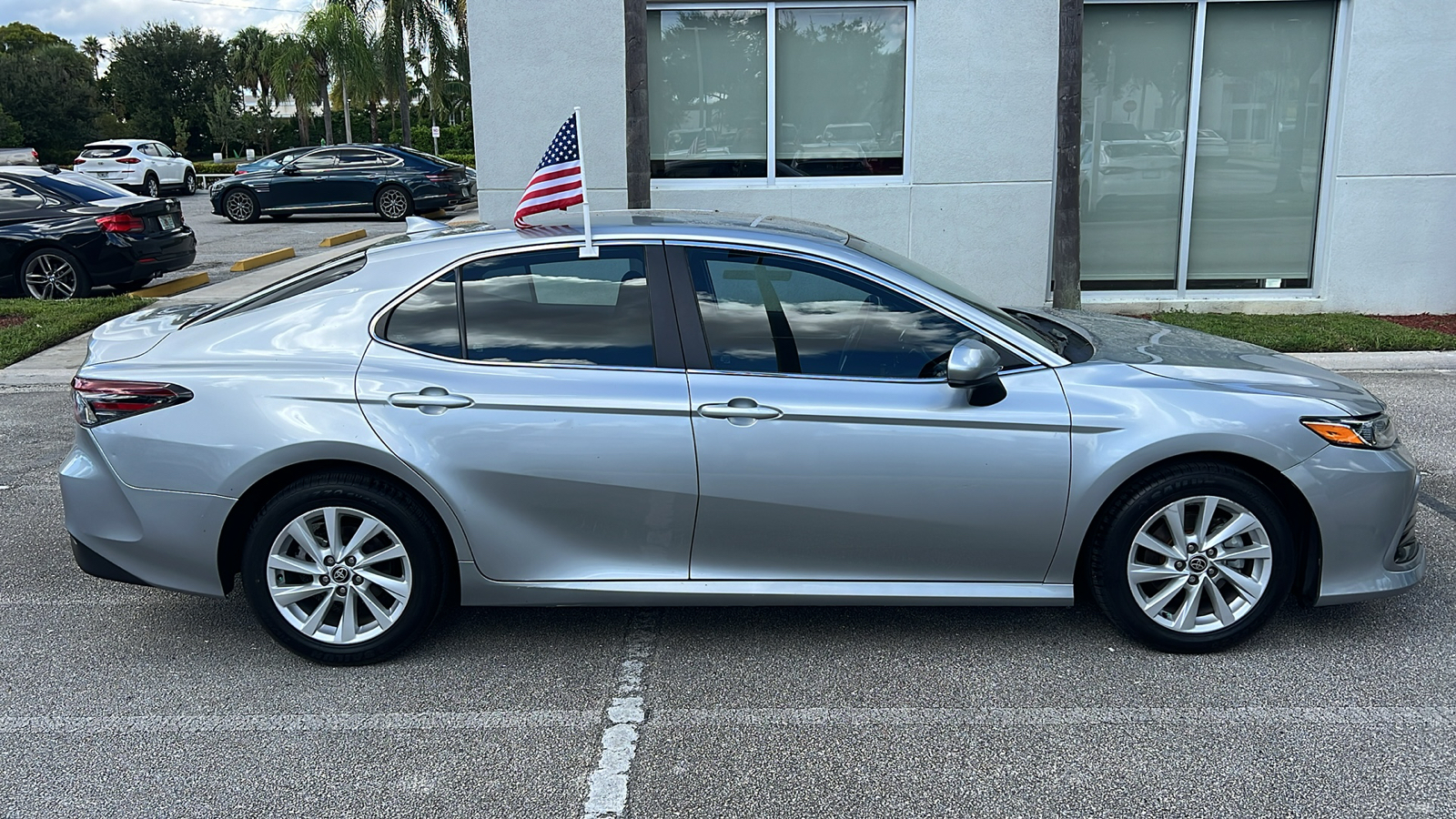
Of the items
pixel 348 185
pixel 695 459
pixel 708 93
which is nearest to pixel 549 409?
pixel 695 459

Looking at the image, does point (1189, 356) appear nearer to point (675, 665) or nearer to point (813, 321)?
point (813, 321)

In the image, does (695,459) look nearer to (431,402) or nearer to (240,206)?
→ (431,402)

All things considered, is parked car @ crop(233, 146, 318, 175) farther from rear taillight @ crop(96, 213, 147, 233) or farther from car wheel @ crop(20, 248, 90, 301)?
car wheel @ crop(20, 248, 90, 301)

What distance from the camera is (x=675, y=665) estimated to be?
4188mm

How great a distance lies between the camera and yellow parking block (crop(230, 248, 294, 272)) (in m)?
15.1

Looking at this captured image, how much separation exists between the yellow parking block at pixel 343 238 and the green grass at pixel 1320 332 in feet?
40.2

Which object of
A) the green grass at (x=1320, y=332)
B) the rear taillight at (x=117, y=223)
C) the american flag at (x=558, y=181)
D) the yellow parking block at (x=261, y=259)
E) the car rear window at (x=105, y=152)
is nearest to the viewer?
the american flag at (x=558, y=181)

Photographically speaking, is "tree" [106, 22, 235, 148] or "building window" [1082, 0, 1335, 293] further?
"tree" [106, 22, 235, 148]

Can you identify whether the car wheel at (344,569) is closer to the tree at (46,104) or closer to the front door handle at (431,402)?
the front door handle at (431,402)

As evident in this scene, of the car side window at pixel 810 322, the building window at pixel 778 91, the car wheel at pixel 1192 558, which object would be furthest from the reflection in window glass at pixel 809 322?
the building window at pixel 778 91

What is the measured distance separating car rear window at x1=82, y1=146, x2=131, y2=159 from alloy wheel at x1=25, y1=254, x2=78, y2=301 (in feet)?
60.9

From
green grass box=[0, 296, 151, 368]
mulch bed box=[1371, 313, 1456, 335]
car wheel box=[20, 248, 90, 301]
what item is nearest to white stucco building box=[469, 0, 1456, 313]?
mulch bed box=[1371, 313, 1456, 335]

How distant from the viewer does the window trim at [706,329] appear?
13.3ft

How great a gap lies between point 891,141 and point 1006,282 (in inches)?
67.1
